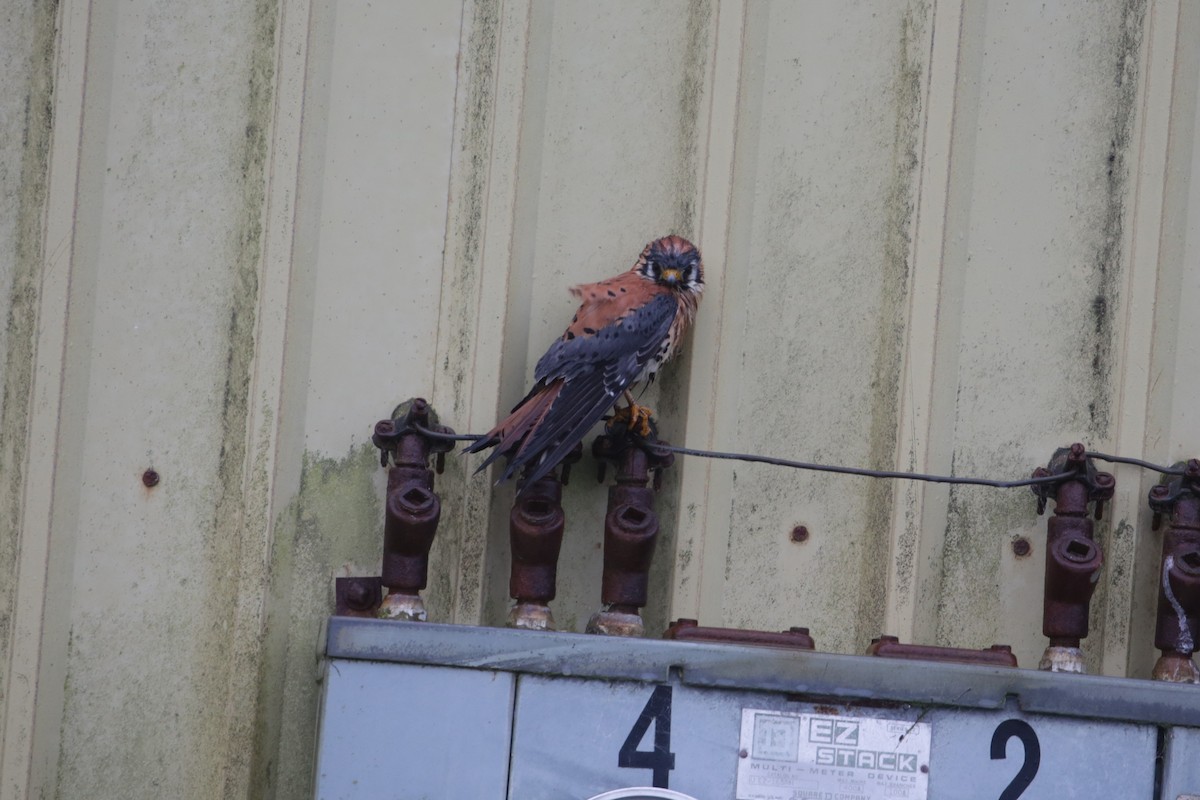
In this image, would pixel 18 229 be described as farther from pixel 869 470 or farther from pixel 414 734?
pixel 869 470

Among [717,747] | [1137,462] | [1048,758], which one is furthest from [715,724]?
[1137,462]

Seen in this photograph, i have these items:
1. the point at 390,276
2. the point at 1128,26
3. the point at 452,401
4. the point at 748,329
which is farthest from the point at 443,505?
the point at 1128,26

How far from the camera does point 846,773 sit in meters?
2.20

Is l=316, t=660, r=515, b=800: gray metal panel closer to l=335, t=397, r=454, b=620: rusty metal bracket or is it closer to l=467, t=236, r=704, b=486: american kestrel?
l=335, t=397, r=454, b=620: rusty metal bracket

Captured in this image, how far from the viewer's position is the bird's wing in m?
2.51

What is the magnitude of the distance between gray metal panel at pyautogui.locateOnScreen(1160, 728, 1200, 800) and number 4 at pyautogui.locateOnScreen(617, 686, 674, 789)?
31.2 inches

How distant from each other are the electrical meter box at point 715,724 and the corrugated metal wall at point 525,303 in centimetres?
44

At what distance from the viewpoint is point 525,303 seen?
272 cm

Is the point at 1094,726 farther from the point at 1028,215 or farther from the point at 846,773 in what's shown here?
the point at 1028,215

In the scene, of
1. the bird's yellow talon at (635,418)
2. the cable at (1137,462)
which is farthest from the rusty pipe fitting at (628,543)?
the cable at (1137,462)

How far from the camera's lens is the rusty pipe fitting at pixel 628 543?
2494 mm

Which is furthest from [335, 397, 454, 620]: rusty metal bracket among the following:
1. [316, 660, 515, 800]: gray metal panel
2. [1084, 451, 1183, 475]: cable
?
[1084, 451, 1183, 475]: cable

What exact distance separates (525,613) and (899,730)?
70 centimetres

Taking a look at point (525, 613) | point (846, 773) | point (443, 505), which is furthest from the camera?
point (443, 505)
